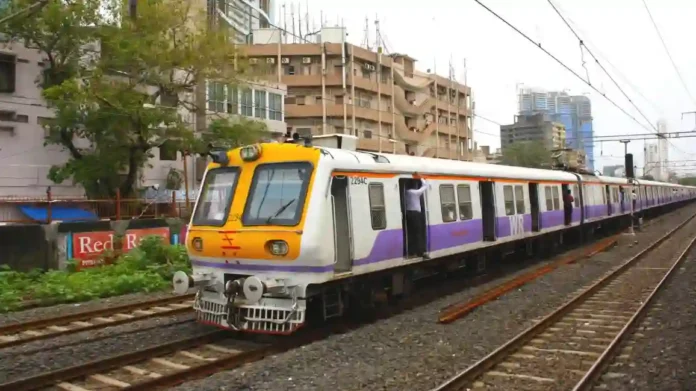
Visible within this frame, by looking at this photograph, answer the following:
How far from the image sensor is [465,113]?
70625 millimetres

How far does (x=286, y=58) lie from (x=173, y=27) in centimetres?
2958

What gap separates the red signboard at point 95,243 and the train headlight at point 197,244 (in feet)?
30.4

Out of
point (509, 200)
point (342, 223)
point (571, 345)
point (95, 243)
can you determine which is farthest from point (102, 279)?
point (571, 345)

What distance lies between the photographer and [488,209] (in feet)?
44.8

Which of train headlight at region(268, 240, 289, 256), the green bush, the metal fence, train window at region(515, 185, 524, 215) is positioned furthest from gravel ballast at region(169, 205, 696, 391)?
the metal fence

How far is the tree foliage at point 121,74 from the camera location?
20656mm

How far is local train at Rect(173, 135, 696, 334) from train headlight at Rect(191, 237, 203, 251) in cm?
1

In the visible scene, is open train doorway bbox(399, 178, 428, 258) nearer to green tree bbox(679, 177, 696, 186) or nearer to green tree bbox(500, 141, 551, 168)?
green tree bbox(500, 141, 551, 168)

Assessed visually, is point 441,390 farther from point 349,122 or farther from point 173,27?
point 349,122

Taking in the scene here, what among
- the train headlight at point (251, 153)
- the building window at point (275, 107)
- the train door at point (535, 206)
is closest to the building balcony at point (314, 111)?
the building window at point (275, 107)

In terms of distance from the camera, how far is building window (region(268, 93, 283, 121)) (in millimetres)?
37719

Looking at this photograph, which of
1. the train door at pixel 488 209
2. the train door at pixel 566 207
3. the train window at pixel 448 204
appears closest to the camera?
the train window at pixel 448 204

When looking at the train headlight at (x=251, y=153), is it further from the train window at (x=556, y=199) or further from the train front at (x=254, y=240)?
the train window at (x=556, y=199)

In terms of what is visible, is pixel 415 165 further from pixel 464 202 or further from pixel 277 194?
pixel 277 194
